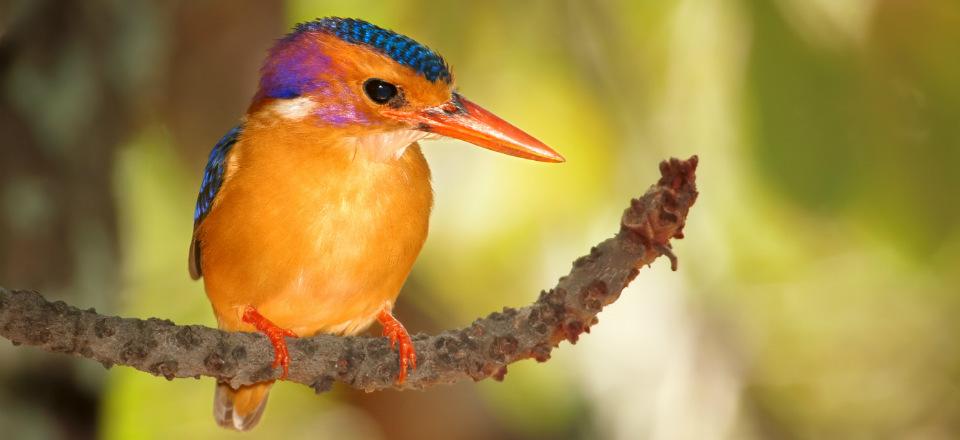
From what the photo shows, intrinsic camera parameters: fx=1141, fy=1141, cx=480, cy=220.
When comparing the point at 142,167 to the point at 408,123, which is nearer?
the point at 408,123

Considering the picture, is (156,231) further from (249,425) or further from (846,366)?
(846,366)

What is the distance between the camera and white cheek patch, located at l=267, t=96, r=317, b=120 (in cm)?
337

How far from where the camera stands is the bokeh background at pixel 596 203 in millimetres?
4258

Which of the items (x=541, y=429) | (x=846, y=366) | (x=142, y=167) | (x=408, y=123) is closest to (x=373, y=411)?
(x=541, y=429)

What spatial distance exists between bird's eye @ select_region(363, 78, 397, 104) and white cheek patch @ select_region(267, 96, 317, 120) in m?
0.21

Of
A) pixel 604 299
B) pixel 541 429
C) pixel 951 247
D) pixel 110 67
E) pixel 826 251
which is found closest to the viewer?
pixel 604 299

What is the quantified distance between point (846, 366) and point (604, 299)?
4585mm

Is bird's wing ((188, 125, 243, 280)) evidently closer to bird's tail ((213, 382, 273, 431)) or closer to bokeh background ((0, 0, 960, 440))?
bird's tail ((213, 382, 273, 431))

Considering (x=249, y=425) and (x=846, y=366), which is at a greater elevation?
(x=846, y=366)

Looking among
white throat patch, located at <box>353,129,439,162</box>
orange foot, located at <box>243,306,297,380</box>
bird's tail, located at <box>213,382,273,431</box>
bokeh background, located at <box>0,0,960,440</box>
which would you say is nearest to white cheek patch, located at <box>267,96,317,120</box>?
white throat patch, located at <box>353,129,439,162</box>

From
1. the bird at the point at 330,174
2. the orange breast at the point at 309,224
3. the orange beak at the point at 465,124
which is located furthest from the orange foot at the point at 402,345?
the orange beak at the point at 465,124

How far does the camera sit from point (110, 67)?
15.8 ft

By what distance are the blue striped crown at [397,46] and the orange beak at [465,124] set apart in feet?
0.29

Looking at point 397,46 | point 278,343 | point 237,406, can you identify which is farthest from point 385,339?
point 237,406
